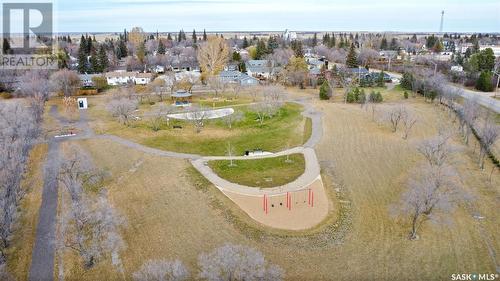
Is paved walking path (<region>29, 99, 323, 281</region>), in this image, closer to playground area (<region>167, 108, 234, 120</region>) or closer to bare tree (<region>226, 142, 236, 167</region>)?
bare tree (<region>226, 142, 236, 167</region>)

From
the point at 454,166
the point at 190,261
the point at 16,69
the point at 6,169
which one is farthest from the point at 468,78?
the point at 16,69

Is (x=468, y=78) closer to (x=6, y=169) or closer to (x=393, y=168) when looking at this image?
(x=393, y=168)

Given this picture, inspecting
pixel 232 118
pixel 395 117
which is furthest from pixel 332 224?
pixel 232 118

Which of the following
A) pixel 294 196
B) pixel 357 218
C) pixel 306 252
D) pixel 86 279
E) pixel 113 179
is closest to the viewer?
pixel 86 279

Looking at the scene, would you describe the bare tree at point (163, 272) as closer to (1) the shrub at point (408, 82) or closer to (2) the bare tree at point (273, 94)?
(2) the bare tree at point (273, 94)

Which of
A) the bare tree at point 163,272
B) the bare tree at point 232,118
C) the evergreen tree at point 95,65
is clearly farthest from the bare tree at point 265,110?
the evergreen tree at point 95,65

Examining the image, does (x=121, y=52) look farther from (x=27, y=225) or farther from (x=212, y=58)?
(x=27, y=225)

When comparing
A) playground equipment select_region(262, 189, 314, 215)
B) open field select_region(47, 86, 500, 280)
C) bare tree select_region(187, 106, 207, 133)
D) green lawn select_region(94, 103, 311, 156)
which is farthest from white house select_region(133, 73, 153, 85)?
playground equipment select_region(262, 189, 314, 215)
